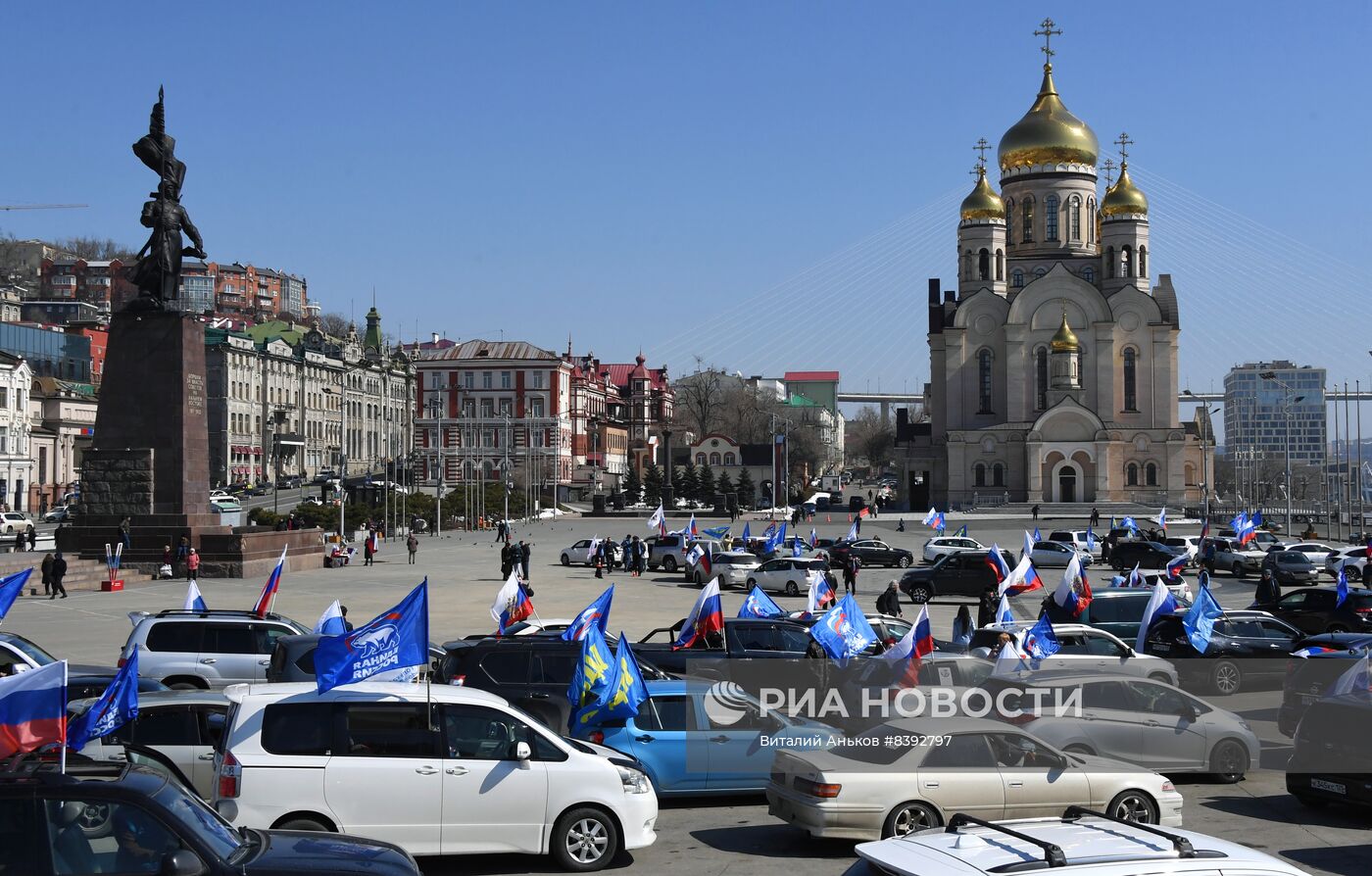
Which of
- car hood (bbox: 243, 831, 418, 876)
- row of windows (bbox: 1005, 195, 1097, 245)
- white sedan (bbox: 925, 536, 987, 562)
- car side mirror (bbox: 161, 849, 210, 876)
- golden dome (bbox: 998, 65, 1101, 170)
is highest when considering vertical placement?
golden dome (bbox: 998, 65, 1101, 170)

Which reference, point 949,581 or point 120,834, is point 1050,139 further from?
point 120,834

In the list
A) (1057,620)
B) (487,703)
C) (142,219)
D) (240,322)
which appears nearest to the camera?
(487,703)

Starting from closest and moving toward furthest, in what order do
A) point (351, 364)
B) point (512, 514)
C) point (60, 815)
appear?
point (60, 815) → point (512, 514) → point (351, 364)

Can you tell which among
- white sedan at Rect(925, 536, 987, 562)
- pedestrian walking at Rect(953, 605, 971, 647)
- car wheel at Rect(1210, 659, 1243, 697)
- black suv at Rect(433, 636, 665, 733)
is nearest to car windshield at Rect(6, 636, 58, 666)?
black suv at Rect(433, 636, 665, 733)

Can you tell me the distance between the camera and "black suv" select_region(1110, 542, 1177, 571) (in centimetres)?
4344

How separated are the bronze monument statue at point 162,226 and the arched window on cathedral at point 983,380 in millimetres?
60954

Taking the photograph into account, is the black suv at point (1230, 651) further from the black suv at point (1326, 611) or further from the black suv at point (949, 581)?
the black suv at point (949, 581)

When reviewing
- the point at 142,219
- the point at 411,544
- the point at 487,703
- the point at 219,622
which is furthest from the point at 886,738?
the point at 411,544

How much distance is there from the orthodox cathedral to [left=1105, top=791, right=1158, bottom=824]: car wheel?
2976 inches

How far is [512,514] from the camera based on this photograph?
3263 inches

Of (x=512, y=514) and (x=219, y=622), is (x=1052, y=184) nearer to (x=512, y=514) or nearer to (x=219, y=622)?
(x=512, y=514)

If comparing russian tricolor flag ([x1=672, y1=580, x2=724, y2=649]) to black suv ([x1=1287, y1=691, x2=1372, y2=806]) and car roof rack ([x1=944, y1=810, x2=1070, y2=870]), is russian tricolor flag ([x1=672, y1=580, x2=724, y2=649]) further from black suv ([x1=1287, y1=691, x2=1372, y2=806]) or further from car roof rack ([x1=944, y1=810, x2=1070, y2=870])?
car roof rack ([x1=944, y1=810, x2=1070, y2=870])

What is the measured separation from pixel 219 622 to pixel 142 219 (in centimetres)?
2399

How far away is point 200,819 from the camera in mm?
7234
